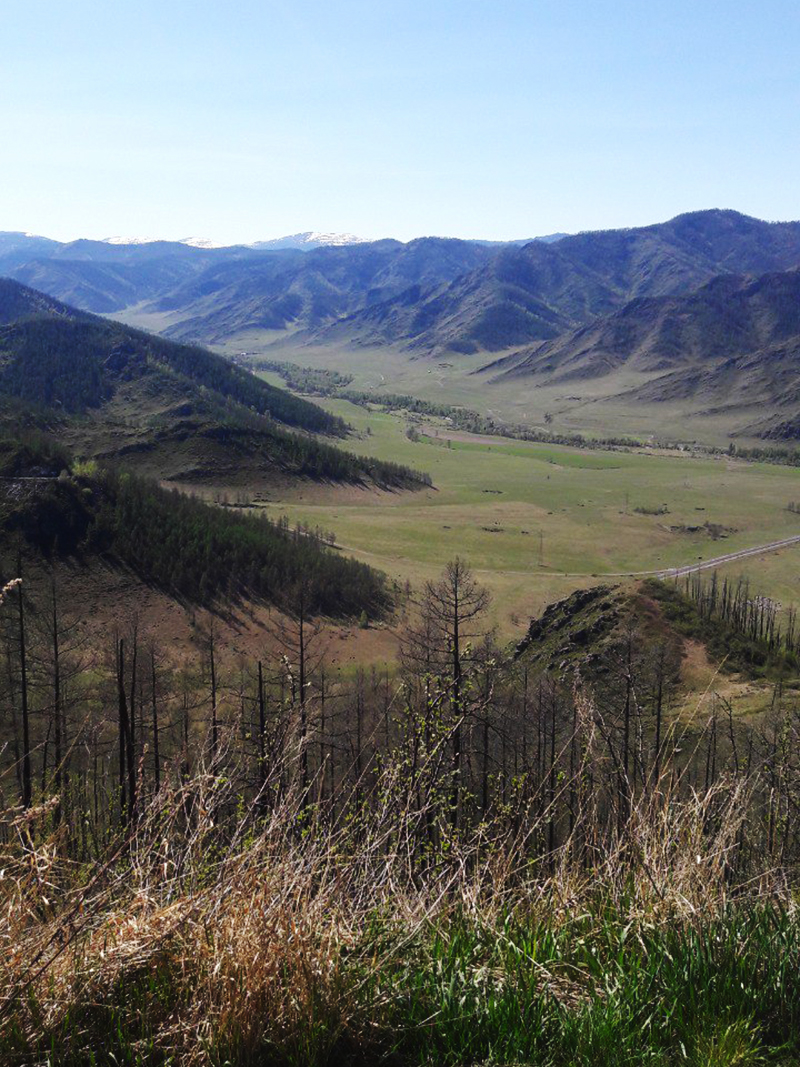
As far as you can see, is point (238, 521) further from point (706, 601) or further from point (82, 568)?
point (706, 601)

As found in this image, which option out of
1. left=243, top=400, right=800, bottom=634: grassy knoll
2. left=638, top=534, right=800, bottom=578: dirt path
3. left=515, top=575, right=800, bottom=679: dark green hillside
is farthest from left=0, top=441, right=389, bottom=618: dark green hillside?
left=638, top=534, right=800, bottom=578: dirt path

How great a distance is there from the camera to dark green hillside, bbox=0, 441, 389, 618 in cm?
7319

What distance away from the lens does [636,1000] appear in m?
4.38

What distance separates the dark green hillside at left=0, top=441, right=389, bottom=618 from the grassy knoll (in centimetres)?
1427

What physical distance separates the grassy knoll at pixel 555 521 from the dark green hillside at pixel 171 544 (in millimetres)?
14267

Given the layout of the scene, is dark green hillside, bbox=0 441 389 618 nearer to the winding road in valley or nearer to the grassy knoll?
the grassy knoll

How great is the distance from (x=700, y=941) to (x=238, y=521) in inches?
3517

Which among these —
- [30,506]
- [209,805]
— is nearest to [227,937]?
[209,805]

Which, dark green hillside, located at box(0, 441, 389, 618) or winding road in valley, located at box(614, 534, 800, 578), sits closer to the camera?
dark green hillside, located at box(0, 441, 389, 618)

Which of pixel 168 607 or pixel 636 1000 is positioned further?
pixel 168 607

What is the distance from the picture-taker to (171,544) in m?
76.4

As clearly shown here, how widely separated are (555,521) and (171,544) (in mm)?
75397

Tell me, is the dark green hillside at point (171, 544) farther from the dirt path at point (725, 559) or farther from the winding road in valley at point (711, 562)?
the dirt path at point (725, 559)

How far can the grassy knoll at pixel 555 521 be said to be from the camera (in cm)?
9979
